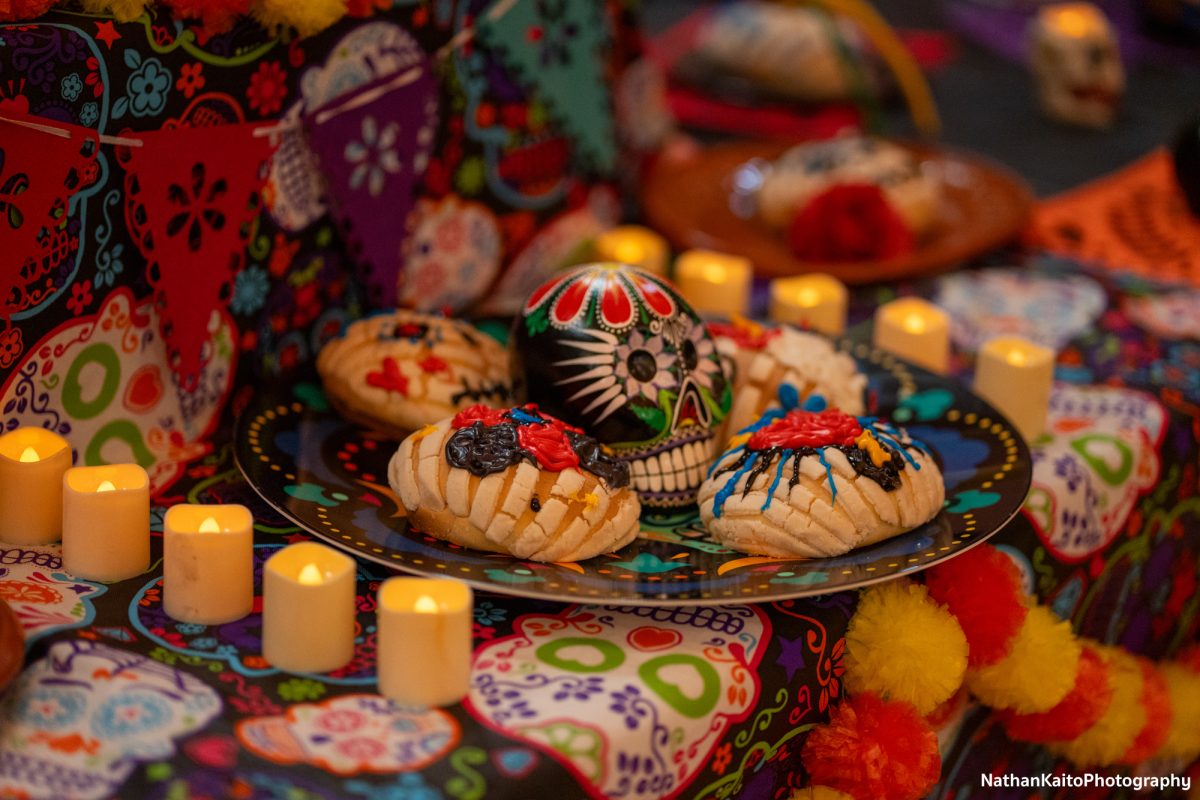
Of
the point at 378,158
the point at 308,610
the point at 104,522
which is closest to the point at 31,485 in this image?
the point at 104,522

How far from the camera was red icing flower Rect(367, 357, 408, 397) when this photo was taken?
130cm

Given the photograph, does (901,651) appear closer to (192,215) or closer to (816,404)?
(816,404)

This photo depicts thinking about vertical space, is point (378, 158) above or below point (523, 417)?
above

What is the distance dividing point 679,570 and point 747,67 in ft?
5.53

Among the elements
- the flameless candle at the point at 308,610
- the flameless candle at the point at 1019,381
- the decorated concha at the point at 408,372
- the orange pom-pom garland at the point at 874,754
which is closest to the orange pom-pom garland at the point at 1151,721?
the flameless candle at the point at 1019,381

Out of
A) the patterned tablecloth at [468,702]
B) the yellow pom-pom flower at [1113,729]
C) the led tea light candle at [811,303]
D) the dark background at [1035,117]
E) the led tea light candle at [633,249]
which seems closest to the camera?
the patterned tablecloth at [468,702]

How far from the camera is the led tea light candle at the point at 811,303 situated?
1.63 m

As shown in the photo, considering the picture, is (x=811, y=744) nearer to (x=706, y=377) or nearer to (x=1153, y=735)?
(x=706, y=377)

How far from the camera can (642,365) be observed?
1.22 metres

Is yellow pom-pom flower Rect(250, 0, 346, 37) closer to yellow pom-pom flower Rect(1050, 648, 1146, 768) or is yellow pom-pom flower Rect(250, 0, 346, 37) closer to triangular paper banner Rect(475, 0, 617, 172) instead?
triangular paper banner Rect(475, 0, 617, 172)

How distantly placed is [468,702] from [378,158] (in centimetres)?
66

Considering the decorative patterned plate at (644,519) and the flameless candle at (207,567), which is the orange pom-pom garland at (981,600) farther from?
the flameless candle at (207,567)

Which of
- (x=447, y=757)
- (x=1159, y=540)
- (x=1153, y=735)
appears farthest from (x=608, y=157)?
(x=447, y=757)

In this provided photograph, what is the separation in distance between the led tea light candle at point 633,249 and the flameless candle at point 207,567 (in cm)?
80
